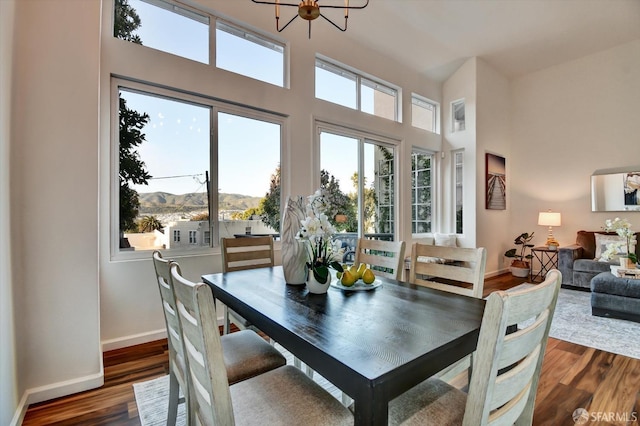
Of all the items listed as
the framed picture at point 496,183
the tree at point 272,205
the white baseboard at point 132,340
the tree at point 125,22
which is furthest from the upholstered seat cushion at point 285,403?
the framed picture at point 496,183

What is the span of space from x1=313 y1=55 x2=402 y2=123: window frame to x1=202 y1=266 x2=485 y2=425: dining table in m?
3.13

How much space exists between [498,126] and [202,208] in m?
5.56

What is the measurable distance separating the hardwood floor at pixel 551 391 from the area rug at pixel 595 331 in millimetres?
199

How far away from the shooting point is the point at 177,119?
2982mm

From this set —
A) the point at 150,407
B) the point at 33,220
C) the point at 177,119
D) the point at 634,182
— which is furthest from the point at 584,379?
the point at 634,182

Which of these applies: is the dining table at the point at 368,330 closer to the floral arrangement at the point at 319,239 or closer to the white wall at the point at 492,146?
the floral arrangement at the point at 319,239

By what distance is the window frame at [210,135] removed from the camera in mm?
2605

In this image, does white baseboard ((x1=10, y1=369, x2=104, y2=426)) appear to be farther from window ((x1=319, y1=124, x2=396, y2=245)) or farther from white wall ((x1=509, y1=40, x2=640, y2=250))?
white wall ((x1=509, y1=40, x2=640, y2=250))

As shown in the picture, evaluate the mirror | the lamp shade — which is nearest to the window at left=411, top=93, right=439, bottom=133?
the lamp shade

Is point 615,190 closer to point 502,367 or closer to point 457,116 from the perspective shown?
point 457,116

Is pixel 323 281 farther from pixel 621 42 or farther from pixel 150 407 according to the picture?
pixel 621 42

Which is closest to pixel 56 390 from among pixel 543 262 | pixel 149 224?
pixel 149 224

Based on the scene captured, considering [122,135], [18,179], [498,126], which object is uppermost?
[498,126]

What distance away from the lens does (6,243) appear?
1.63m
